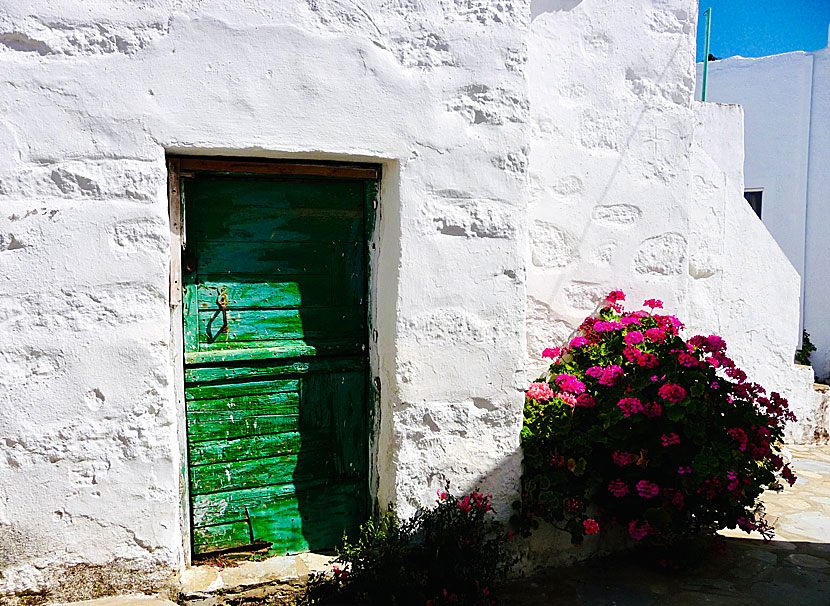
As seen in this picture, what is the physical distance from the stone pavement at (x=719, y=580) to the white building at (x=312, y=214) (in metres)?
0.21

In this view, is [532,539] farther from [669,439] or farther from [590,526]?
[669,439]

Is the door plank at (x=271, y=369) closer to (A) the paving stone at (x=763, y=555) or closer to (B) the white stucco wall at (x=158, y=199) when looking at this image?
(B) the white stucco wall at (x=158, y=199)

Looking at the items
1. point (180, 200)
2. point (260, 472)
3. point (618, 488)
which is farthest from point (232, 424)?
point (618, 488)

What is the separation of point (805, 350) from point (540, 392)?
7.29 m

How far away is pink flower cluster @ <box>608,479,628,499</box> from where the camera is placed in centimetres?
313

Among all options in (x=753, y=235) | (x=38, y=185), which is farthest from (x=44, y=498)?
(x=753, y=235)

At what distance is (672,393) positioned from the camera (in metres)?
3.09

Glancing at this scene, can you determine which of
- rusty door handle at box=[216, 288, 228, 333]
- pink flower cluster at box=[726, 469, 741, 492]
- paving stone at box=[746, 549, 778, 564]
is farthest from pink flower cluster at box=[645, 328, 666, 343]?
rusty door handle at box=[216, 288, 228, 333]

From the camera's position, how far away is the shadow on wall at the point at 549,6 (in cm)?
335

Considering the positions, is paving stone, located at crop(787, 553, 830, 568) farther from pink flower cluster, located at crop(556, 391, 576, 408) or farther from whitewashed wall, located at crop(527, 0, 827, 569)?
pink flower cluster, located at crop(556, 391, 576, 408)

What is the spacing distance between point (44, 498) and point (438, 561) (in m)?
1.48

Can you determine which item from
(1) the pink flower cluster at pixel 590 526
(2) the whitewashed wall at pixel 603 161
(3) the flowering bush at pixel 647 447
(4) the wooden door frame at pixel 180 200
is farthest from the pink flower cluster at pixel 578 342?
(4) the wooden door frame at pixel 180 200

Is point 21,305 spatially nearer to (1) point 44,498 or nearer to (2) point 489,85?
(1) point 44,498

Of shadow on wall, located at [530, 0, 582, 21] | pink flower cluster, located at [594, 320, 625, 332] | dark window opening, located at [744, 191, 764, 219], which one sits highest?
shadow on wall, located at [530, 0, 582, 21]
